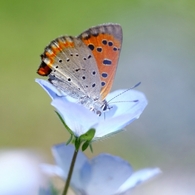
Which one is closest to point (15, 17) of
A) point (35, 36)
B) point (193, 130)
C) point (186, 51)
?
point (35, 36)

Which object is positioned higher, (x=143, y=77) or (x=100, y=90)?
(x=100, y=90)

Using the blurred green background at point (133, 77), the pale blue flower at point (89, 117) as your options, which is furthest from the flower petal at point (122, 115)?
the blurred green background at point (133, 77)

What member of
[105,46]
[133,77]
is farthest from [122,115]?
[133,77]

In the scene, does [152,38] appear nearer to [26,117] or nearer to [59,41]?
[26,117]

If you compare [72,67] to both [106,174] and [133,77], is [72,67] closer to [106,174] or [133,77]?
[106,174]

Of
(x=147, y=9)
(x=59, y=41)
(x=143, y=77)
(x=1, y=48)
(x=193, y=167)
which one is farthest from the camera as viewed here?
(x=147, y=9)

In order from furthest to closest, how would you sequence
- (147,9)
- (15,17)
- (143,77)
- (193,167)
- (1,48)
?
(147,9)
(15,17)
(1,48)
(143,77)
(193,167)

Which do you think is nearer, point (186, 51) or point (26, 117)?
point (26, 117)
